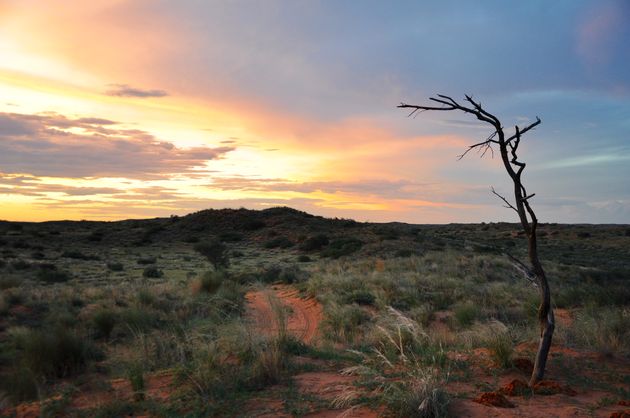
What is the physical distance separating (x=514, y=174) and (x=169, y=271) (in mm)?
25221

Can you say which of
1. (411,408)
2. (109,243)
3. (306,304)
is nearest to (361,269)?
(306,304)

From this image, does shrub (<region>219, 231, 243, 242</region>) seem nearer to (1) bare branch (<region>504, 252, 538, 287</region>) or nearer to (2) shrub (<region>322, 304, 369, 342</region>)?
(2) shrub (<region>322, 304, 369, 342</region>)

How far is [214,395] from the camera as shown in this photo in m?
6.05

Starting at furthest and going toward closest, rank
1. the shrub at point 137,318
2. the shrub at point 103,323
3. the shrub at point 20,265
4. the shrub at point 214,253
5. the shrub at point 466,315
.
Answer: the shrub at point 214,253 → the shrub at point 20,265 → the shrub at point 466,315 → the shrub at point 137,318 → the shrub at point 103,323

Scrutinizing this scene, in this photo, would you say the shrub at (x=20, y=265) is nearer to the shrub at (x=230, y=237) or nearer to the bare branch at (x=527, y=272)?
the shrub at (x=230, y=237)

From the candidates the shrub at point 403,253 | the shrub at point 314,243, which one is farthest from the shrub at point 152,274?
the shrub at point 314,243

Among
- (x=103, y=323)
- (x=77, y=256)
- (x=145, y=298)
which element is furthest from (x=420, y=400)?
(x=77, y=256)

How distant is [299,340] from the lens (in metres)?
8.87

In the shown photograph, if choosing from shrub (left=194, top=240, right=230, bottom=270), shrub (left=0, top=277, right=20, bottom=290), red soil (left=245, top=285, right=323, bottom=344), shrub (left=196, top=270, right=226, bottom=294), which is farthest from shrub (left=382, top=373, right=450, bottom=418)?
shrub (left=194, top=240, right=230, bottom=270)

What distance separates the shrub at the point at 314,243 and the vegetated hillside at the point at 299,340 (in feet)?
49.3

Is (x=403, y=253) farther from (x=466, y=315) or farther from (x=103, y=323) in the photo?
(x=103, y=323)

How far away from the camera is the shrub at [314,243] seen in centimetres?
4288

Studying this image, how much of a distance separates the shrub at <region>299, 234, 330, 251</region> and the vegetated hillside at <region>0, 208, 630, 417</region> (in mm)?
15025

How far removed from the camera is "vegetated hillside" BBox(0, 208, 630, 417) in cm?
603
